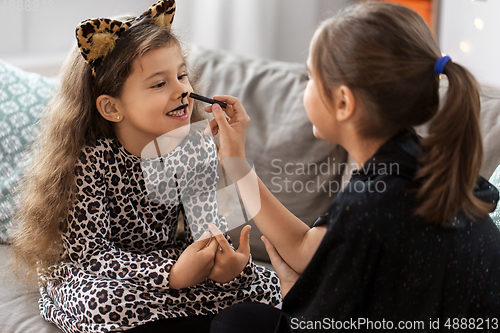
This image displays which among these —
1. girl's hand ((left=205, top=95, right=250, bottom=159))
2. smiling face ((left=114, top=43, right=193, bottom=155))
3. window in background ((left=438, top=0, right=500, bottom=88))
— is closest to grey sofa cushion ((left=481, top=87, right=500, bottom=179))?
window in background ((left=438, top=0, right=500, bottom=88))

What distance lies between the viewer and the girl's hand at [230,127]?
0.91m

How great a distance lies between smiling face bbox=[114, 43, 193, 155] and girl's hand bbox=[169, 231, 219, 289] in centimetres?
26

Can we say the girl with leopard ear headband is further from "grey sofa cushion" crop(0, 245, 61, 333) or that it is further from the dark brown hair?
the dark brown hair

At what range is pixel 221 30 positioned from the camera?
6.72 feet

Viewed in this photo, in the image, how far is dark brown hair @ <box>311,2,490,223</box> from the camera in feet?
2.28

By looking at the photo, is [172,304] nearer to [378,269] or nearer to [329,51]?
[378,269]

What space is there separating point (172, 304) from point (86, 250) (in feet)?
0.71

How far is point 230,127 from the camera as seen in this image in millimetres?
915

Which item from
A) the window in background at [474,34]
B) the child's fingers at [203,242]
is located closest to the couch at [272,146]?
the child's fingers at [203,242]

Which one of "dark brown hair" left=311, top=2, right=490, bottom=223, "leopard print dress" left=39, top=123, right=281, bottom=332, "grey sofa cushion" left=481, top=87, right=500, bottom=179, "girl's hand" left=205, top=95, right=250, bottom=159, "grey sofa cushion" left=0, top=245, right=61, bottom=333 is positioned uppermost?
"dark brown hair" left=311, top=2, right=490, bottom=223

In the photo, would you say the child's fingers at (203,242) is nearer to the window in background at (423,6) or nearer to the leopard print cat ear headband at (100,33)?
the leopard print cat ear headband at (100,33)

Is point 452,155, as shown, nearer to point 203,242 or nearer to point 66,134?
point 203,242

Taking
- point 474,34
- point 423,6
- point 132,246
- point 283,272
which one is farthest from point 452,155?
point 423,6

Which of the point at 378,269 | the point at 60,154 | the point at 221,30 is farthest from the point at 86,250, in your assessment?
the point at 221,30
